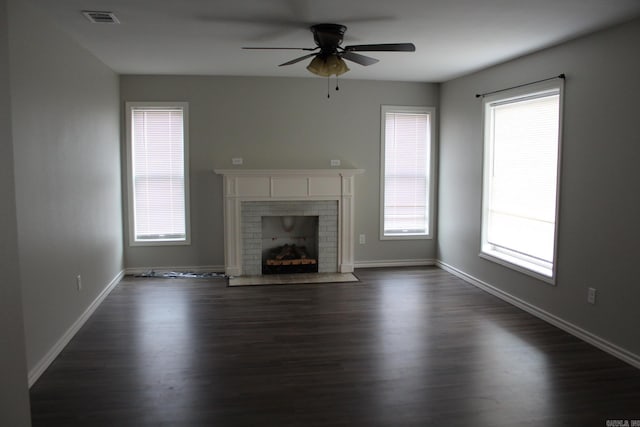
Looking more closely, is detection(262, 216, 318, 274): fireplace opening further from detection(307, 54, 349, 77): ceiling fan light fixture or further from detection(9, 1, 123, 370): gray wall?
detection(307, 54, 349, 77): ceiling fan light fixture

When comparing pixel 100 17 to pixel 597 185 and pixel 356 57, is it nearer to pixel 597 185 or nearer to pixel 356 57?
pixel 356 57

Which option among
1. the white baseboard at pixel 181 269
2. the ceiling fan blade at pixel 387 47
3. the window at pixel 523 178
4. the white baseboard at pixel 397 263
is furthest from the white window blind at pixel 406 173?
the ceiling fan blade at pixel 387 47

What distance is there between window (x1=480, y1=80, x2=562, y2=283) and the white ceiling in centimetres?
53

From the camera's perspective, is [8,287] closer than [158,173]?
Yes

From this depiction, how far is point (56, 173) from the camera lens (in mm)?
3686

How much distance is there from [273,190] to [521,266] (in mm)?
2972

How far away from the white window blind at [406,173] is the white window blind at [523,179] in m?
1.29

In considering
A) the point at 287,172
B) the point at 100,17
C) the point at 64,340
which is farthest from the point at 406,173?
the point at 64,340

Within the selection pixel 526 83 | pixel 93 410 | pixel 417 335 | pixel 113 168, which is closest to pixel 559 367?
pixel 417 335

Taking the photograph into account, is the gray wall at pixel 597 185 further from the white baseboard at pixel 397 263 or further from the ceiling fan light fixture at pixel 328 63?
the ceiling fan light fixture at pixel 328 63

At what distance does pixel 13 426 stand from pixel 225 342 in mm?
2088

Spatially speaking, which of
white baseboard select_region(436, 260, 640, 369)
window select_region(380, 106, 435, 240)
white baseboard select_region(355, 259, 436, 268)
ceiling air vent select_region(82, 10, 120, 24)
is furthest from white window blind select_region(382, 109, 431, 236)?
ceiling air vent select_region(82, 10, 120, 24)

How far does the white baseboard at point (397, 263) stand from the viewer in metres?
6.61

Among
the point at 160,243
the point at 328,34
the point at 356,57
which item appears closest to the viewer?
the point at 328,34
